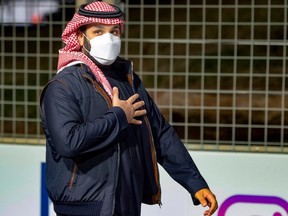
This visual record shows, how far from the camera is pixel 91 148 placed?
11.3 feet

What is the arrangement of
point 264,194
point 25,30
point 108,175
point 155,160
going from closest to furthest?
point 108,175 → point 155,160 → point 264,194 → point 25,30

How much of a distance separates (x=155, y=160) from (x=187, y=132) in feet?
5.89

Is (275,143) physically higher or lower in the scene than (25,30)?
lower

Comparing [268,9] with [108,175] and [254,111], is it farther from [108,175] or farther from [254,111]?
[108,175]

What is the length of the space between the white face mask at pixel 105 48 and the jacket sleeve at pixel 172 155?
33 centimetres

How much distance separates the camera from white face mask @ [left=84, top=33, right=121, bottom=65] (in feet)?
12.1

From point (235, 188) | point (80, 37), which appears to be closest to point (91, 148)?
point (80, 37)

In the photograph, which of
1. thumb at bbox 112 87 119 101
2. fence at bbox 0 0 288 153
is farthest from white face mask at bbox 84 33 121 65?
fence at bbox 0 0 288 153

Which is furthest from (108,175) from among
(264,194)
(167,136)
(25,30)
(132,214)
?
(25,30)

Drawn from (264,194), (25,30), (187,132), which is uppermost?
(25,30)

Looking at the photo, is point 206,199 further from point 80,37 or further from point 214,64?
point 214,64

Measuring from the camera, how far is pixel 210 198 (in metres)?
3.87

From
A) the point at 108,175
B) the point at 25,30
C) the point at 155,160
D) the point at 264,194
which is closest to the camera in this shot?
the point at 108,175

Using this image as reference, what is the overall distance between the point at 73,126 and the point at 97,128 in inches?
4.1
